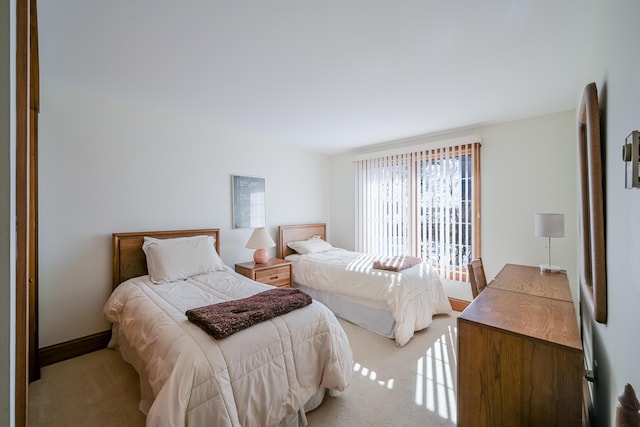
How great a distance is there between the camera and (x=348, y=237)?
15.9 ft

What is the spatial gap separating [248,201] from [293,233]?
0.93 m

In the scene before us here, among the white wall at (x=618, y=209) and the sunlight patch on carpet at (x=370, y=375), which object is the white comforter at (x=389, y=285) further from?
the white wall at (x=618, y=209)

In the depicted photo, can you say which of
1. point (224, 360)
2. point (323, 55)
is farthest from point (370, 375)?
point (323, 55)

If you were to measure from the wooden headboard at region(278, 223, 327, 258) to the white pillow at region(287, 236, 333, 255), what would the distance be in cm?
9

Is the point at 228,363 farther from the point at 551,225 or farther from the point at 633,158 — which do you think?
the point at 551,225

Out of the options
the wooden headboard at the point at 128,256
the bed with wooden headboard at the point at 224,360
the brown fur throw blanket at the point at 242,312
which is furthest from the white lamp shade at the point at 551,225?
the wooden headboard at the point at 128,256

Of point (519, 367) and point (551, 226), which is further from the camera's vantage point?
point (551, 226)

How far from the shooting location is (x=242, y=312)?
1.67 metres

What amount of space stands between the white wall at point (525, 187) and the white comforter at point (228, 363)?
255 cm

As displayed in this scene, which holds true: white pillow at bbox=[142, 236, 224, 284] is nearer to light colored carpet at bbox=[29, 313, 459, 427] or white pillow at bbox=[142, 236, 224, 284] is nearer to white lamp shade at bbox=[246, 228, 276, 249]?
white lamp shade at bbox=[246, 228, 276, 249]

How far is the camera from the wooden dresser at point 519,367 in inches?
43.6

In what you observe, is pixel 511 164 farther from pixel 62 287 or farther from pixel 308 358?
pixel 62 287

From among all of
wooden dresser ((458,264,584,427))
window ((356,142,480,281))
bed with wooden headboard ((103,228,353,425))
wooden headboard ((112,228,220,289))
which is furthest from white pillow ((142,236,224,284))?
window ((356,142,480,281))

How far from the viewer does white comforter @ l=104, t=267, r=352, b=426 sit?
4.14 ft
